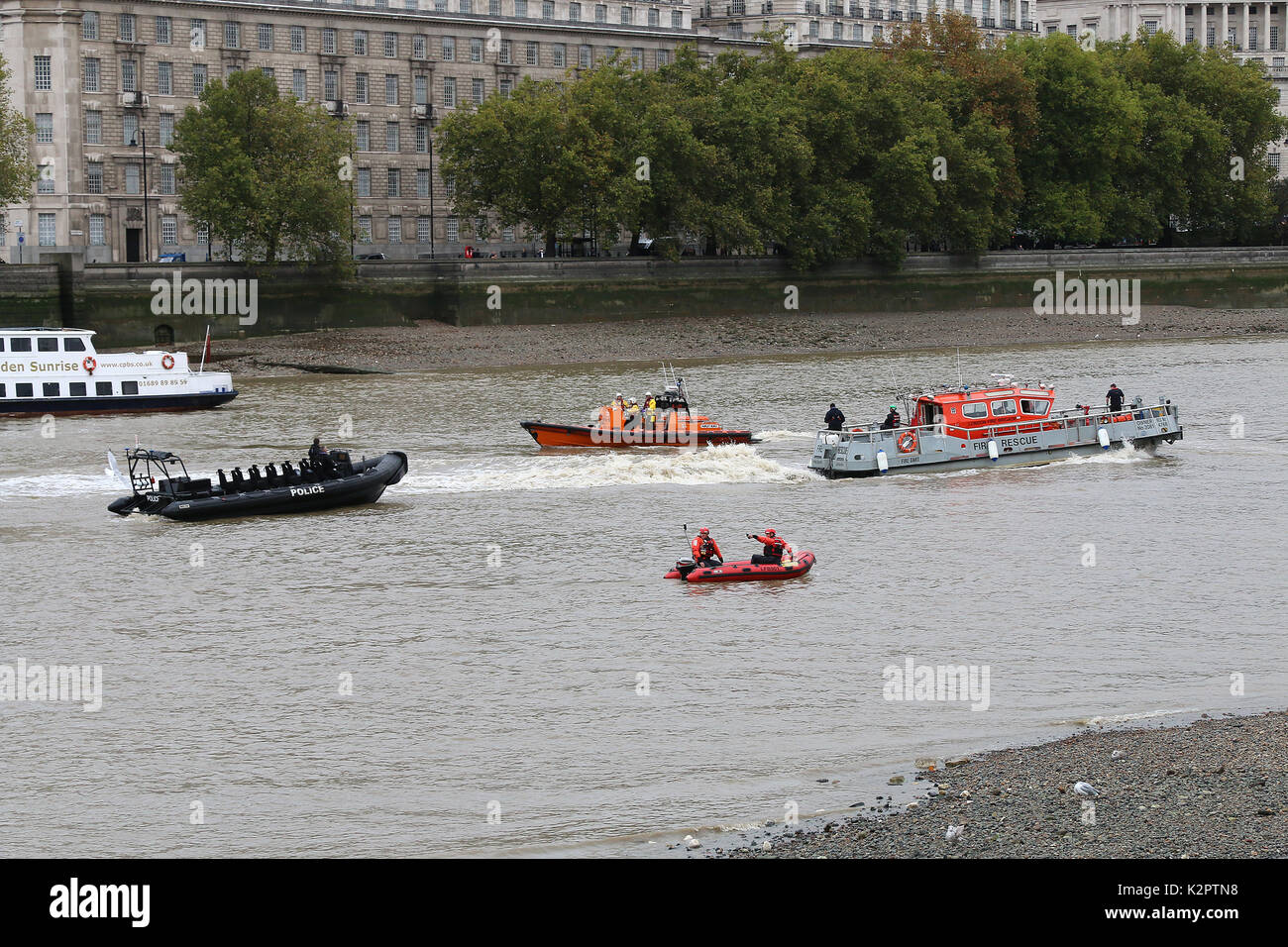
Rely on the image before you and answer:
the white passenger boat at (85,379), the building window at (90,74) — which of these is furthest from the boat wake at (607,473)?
the building window at (90,74)

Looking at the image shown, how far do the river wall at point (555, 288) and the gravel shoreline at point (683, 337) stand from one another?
1444mm

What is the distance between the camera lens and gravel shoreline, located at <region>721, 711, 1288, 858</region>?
19000 millimetres

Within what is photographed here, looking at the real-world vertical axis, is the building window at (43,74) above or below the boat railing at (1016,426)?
above

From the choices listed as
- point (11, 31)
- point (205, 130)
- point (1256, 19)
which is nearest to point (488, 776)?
point (205, 130)

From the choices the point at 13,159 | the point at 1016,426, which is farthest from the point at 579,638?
the point at 13,159

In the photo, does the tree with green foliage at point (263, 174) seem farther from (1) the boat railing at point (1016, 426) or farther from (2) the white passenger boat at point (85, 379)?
(1) the boat railing at point (1016, 426)

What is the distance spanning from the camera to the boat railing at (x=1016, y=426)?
49.8 meters

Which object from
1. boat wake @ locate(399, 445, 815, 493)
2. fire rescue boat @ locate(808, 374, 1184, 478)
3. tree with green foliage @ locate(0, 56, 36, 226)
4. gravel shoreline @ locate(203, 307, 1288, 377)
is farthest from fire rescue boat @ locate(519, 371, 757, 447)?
tree with green foliage @ locate(0, 56, 36, 226)

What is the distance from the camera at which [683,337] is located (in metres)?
94.7

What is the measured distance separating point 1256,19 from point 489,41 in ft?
322

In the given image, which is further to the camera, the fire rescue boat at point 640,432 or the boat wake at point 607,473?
the fire rescue boat at point 640,432
